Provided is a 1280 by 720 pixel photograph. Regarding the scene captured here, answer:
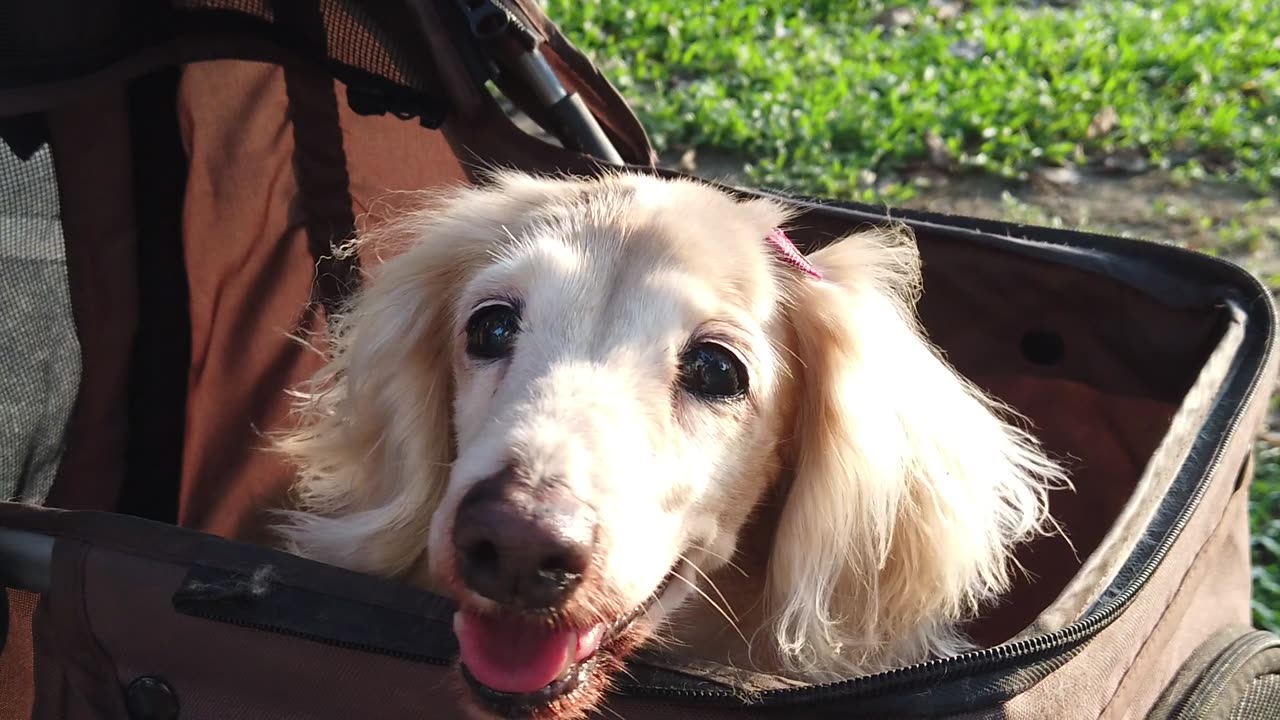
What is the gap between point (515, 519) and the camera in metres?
1.38

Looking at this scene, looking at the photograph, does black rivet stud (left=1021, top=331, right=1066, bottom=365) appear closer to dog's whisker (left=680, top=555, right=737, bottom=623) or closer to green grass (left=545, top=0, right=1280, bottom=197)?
dog's whisker (left=680, top=555, right=737, bottom=623)

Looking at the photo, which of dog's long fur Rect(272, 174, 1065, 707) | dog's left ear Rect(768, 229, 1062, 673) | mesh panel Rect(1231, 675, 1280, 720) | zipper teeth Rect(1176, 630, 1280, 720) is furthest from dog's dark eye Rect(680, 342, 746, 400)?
mesh panel Rect(1231, 675, 1280, 720)

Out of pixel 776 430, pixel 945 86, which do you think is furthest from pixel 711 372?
pixel 945 86

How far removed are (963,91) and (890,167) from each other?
666 millimetres

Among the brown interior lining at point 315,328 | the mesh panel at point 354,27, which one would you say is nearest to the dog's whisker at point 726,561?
the brown interior lining at point 315,328

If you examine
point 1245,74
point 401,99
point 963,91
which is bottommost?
point 401,99

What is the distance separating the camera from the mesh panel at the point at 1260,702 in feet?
6.23

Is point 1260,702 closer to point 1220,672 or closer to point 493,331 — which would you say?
point 1220,672

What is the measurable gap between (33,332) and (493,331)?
0.98 metres

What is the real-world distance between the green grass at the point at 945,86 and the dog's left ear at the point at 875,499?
2508 millimetres

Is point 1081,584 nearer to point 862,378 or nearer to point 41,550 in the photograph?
point 862,378

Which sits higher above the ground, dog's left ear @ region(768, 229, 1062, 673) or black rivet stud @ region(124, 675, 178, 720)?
dog's left ear @ region(768, 229, 1062, 673)

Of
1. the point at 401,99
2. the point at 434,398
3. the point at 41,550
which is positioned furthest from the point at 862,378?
the point at 41,550

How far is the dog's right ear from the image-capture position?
6.98 ft
